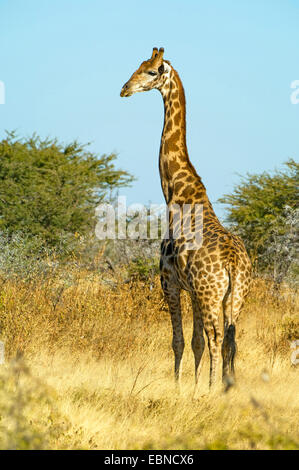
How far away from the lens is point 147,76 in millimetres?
7824

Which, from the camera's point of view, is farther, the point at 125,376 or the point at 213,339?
the point at 125,376

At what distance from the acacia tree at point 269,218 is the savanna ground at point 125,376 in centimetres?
514

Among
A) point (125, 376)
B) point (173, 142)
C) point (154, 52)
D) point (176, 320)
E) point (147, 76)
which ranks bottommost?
point (125, 376)

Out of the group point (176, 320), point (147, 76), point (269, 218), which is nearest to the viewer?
point (176, 320)

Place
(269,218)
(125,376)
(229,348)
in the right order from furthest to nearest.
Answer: (269,218)
(125,376)
(229,348)

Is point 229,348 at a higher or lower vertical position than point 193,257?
lower

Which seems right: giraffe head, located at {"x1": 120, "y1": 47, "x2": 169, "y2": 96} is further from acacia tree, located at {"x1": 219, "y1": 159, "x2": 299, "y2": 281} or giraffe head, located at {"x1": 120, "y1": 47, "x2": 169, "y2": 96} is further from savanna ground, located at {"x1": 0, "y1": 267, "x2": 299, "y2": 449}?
acacia tree, located at {"x1": 219, "y1": 159, "x2": 299, "y2": 281}

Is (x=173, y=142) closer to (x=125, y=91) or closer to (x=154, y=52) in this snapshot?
(x=125, y=91)

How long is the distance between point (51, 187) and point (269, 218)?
7.41 m

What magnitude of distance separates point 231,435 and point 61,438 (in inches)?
54.6

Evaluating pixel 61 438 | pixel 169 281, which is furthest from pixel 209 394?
pixel 61 438

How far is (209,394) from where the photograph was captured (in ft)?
21.3

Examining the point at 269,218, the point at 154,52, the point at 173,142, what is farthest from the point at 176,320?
the point at 269,218

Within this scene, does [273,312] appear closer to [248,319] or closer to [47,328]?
[248,319]
